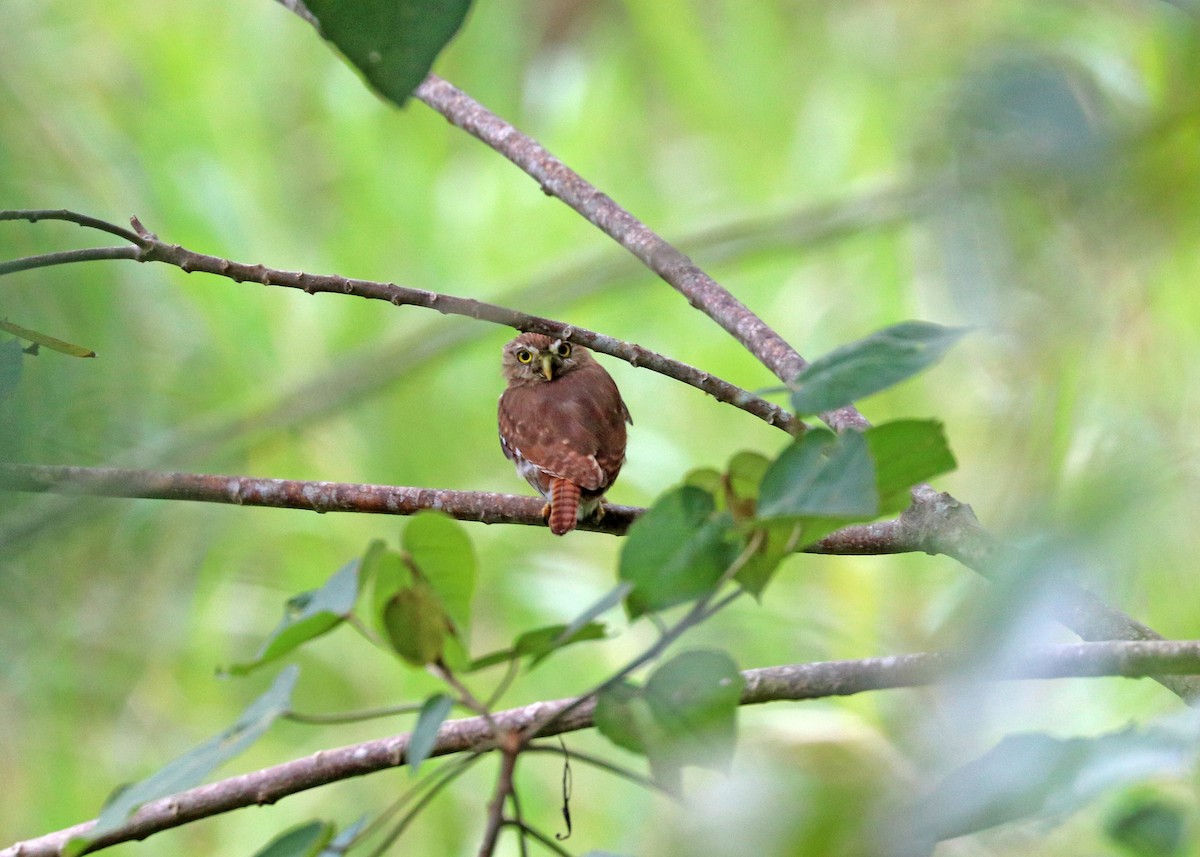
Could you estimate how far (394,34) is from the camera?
1.45 ft

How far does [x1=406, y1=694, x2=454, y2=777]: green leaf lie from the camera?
0.55 m

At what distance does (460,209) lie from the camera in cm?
386

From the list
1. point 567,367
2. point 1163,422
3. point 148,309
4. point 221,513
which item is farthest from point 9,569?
point 221,513

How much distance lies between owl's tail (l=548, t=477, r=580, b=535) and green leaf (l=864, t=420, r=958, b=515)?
4.43 ft

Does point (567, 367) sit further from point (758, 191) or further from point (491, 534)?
point (758, 191)

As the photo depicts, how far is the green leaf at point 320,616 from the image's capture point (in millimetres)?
563

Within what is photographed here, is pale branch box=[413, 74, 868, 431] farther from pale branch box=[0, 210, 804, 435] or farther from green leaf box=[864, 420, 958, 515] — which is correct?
green leaf box=[864, 420, 958, 515]

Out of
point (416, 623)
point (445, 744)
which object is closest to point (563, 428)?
point (445, 744)

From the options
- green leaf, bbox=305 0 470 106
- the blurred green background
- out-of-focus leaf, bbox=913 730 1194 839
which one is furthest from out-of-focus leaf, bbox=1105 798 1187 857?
the blurred green background

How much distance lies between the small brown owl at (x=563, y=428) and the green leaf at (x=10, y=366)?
113 centimetres

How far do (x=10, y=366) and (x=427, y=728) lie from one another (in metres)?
0.43

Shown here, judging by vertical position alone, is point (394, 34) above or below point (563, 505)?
below

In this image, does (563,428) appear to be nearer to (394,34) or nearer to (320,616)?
(320,616)

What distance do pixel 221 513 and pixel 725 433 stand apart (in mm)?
1581
